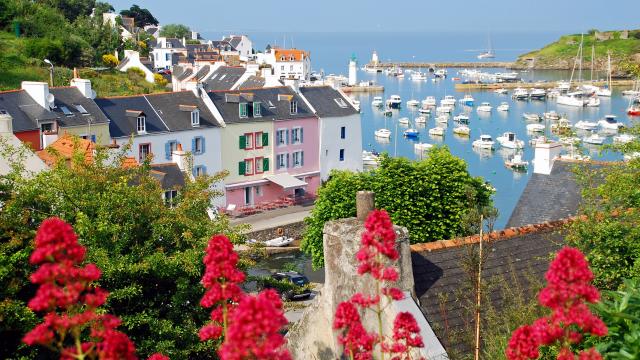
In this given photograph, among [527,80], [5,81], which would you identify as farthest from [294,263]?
[527,80]

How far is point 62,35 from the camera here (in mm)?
76000

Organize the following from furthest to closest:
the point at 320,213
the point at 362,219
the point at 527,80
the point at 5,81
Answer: the point at 527,80, the point at 5,81, the point at 320,213, the point at 362,219

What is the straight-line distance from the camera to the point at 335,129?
188 feet

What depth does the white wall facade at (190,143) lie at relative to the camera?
4722cm

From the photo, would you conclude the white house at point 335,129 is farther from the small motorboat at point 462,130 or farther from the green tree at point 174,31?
the green tree at point 174,31

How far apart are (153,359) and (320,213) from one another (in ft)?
95.6

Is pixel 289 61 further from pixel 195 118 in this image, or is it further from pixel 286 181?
pixel 195 118

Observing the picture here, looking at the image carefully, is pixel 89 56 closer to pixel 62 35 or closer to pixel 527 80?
pixel 62 35

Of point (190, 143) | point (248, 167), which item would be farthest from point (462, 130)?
point (190, 143)

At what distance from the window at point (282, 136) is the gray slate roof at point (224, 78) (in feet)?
65.3

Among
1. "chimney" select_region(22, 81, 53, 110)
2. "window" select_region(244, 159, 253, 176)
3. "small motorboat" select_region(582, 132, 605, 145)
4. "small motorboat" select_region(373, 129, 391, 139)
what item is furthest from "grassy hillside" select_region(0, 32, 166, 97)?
"small motorboat" select_region(582, 132, 605, 145)

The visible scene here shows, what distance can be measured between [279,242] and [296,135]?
1130 centimetres

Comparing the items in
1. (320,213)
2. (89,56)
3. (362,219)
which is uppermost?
(89,56)

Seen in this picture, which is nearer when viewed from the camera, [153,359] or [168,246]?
[153,359]
